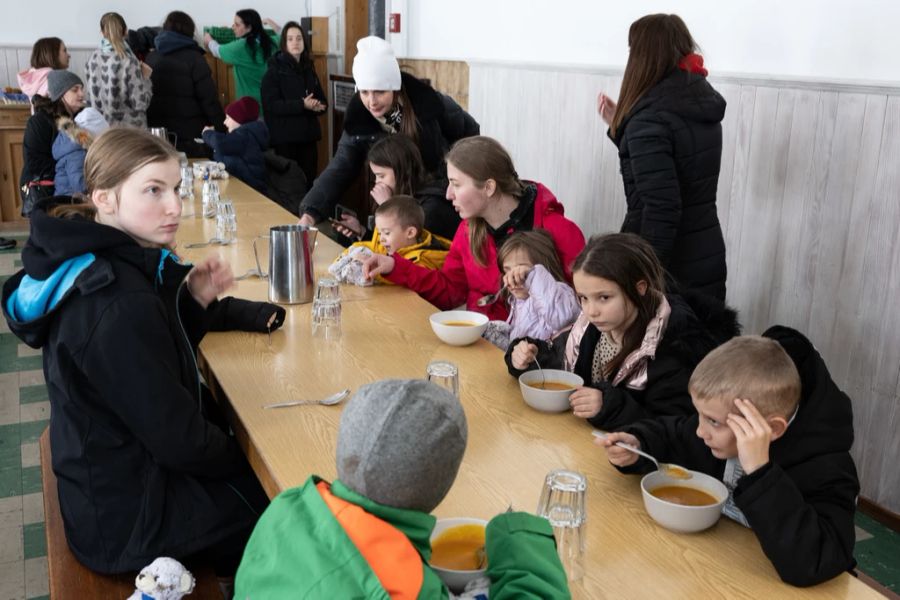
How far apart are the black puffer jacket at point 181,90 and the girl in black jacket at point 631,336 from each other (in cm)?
558

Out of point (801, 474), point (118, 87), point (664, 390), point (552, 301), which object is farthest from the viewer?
point (118, 87)

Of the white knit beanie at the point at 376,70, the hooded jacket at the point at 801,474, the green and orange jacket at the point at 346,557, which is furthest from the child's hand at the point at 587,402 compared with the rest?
the white knit beanie at the point at 376,70

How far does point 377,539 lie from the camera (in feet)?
3.10

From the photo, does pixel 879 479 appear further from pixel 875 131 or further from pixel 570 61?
pixel 570 61

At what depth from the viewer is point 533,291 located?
239cm

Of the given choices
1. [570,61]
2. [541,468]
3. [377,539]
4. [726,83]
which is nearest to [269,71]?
[570,61]

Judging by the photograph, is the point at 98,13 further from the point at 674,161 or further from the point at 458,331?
the point at 458,331

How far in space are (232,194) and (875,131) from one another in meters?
3.23

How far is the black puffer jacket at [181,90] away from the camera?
698cm

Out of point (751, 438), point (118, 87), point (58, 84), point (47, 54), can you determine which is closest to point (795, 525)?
point (751, 438)

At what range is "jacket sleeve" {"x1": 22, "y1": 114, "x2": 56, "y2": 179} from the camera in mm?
5000

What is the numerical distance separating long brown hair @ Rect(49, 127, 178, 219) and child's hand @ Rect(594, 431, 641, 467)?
3.77ft

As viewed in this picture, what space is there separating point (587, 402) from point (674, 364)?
0.85ft

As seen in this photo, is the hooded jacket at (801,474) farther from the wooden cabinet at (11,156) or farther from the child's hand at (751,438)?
the wooden cabinet at (11,156)
